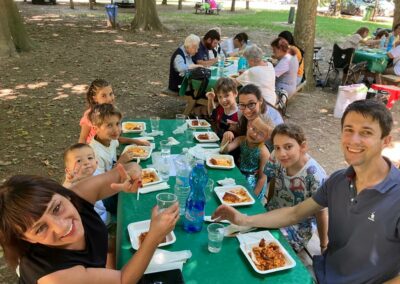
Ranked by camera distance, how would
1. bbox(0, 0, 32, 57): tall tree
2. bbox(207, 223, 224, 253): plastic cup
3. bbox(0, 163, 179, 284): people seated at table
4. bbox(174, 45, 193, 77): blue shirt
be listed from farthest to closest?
bbox(0, 0, 32, 57): tall tree < bbox(174, 45, 193, 77): blue shirt < bbox(207, 223, 224, 253): plastic cup < bbox(0, 163, 179, 284): people seated at table

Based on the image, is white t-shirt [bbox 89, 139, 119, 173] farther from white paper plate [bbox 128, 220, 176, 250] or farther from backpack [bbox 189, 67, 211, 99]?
backpack [bbox 189, 67, 211, 99]

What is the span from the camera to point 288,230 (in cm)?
279

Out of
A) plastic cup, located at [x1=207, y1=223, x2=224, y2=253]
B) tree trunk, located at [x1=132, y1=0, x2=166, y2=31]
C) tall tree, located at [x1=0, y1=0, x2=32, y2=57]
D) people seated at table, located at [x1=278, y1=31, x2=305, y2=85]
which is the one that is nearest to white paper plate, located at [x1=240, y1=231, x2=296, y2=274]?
plastic cup, located at [x1=207, y1=223, x2=224, y2=253]

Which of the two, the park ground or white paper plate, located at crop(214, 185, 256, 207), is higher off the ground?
white paper plate, located at crop(214, 185, 256, 207)

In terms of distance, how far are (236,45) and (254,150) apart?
5.71 m

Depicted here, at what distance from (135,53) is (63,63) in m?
2.53

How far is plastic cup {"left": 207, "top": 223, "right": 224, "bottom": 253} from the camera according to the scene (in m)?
2.06

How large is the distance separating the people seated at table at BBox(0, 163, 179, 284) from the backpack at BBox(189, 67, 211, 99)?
→ 4.30 meters

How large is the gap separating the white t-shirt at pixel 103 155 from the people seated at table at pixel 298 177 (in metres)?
1.65

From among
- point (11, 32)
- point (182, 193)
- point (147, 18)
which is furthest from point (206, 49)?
point (147, 18)

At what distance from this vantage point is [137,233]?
7.12 feet

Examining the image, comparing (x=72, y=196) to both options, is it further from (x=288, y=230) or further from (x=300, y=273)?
(x=288, y=230)

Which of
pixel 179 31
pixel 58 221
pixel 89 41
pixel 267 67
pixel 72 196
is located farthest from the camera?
pixel 179 31

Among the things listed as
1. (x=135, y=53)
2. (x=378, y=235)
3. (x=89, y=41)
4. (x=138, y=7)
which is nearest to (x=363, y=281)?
(x=378, y=235)
